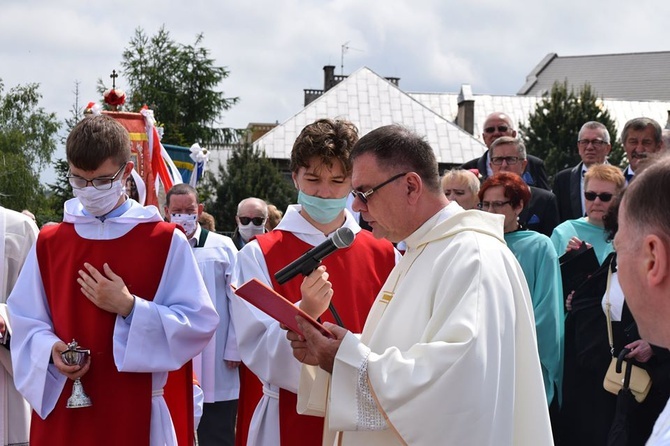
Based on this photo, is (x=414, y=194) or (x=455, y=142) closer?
(x=414, y=194)

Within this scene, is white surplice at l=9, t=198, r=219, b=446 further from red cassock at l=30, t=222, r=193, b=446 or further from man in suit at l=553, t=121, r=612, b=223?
man in suit at l=553, t=121, r=612, b=223

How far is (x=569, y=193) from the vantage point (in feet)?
28.2

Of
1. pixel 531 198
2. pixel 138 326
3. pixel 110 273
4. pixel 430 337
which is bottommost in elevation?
pixel 138 326

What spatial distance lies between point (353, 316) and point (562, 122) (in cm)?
4706

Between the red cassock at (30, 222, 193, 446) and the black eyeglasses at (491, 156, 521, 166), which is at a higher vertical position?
the black eyeglasses at (491, 156, 521, 166)

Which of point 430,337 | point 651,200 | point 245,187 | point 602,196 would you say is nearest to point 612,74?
point 245,187

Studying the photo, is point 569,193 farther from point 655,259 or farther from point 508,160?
point 655,259

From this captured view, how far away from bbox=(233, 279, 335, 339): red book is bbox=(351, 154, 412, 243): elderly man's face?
48cm

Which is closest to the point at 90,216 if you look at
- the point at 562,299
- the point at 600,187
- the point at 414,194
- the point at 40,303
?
the point at 40,303

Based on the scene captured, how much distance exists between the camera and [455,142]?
161 ft

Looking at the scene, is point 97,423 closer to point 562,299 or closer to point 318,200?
point 318,200

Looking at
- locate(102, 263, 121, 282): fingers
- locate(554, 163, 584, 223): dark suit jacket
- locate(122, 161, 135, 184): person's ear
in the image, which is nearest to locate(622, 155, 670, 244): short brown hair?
locate(102, 263, 121, 282): fingers

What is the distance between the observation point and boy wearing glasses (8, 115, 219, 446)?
13.8ft

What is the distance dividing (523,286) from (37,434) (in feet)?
8.04
